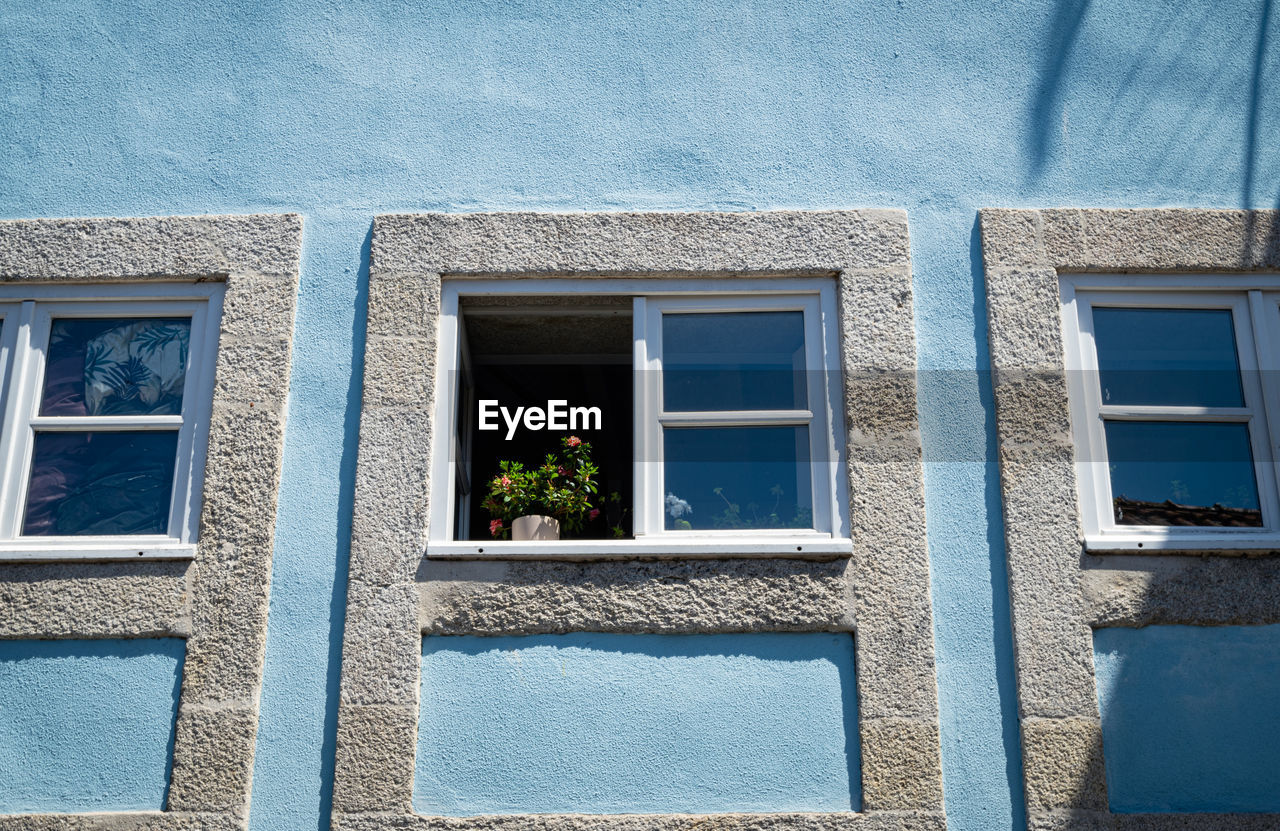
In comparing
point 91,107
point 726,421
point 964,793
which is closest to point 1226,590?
point 964,793

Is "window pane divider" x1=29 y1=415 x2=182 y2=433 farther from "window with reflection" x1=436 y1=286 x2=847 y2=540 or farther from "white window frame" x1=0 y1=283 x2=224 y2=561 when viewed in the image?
"window with reflection" x1=436 y1=286 x2=847 y2=540

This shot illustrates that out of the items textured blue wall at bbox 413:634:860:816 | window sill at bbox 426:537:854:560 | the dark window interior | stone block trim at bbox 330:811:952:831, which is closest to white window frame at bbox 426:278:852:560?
window sill at bbox 426:537:854:560

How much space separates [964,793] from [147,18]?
423 centimetres

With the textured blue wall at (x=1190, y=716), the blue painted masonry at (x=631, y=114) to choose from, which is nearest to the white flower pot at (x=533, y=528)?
the blue painted masonry at (x=631, y=114)

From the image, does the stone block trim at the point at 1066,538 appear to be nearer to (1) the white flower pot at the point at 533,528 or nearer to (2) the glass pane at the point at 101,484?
(1) the white flower pot at the point at 533,528

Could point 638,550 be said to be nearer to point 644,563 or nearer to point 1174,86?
point 644,563

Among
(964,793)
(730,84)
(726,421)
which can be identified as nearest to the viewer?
(964,793)

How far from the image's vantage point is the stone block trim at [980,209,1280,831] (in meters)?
3.89

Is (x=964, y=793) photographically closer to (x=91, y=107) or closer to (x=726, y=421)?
(x=726, y=421)

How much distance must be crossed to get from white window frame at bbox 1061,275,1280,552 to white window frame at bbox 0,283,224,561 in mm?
3150

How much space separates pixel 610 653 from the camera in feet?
13.1

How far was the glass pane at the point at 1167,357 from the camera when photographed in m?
4.41

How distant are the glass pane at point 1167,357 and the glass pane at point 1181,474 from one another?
0.37 ft

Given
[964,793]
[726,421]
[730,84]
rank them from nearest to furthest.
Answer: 1. [964,793]
2. [726,421]
3. [730,84]
